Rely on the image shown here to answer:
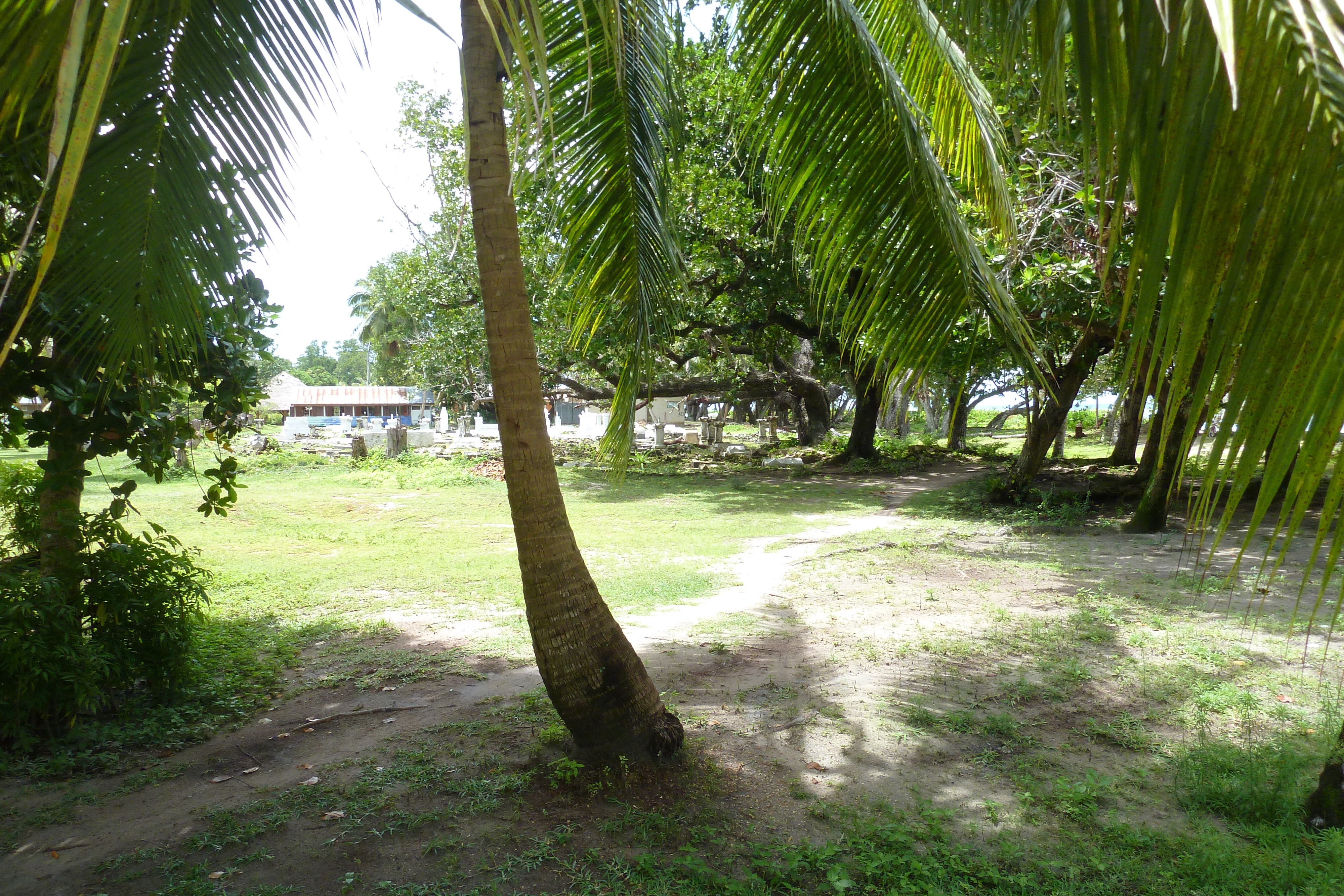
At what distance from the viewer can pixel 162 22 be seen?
2668 mm

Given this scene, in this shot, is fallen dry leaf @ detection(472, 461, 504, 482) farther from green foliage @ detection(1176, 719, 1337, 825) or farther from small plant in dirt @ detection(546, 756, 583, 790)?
green foliage @ detection(1176, 719, 1337, 825)

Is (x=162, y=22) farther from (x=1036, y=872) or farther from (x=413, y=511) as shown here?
(x=413, y=511)

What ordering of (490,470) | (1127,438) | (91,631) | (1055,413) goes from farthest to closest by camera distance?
(490,470) → (1127,438) → (1055,413) → (91,631)

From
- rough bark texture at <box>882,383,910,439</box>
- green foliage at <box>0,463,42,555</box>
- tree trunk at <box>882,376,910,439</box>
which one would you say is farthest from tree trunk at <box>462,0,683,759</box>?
rough bark texture at <box>882,383,910,439</box>

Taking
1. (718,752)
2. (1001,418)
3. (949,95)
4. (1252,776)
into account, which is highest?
(949,95)

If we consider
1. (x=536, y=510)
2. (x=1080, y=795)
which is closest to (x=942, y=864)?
(x=1080, y=795)

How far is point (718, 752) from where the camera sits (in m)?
4.22

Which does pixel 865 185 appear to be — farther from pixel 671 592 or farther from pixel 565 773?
pixel 671 592

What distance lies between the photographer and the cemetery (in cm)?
140

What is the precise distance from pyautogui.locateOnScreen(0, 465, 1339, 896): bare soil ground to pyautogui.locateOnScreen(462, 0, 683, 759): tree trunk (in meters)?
0.26

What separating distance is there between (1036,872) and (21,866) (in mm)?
3981

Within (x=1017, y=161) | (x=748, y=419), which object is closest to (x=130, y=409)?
(x=1017, y=161)

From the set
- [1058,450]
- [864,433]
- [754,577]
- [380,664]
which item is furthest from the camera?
[1058,450]

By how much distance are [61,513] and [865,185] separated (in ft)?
14.5
